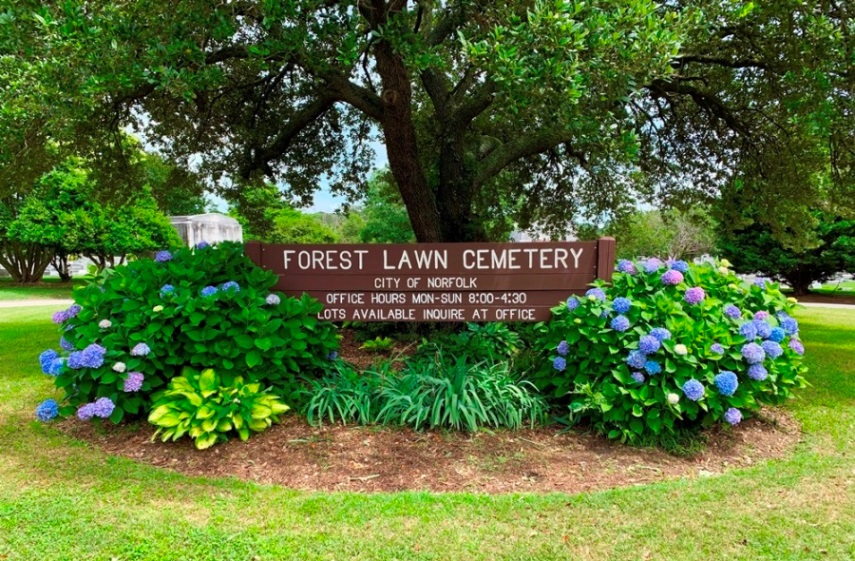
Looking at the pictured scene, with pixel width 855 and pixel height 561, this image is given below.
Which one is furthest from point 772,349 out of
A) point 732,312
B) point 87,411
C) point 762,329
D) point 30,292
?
point 30,292

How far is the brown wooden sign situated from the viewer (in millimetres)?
4250

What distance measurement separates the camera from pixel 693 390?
3.29 metres

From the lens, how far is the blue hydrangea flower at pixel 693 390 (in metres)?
3.28

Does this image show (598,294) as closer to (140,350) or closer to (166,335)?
(166,335)

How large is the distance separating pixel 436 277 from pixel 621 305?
1.52m

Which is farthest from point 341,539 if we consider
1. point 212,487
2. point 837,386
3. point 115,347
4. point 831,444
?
point 837,386

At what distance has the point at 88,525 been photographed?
2531 mm

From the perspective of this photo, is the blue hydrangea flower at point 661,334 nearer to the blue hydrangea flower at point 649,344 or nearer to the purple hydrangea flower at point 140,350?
the blue hydrangea flower at point 649,344

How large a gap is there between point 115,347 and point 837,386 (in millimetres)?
6626

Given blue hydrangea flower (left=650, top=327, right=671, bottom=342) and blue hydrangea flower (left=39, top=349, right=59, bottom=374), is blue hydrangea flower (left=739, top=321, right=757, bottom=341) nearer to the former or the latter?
blue hydrangea flower (left=650, top=327, right=671, bottom=342)

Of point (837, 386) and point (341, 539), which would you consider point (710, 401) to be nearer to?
point (341, 539)

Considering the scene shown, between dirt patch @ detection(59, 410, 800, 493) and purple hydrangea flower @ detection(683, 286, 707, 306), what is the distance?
38.1 inches

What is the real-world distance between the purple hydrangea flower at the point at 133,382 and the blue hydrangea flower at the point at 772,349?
4325 mm

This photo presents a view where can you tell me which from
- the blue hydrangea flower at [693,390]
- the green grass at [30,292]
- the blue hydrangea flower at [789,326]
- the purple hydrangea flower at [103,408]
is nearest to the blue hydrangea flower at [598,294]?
the blue hydrangea flower at [693,390]
